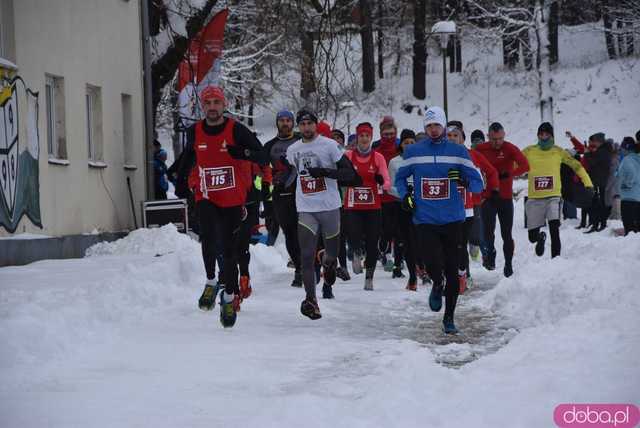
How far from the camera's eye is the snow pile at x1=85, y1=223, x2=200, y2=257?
63.5 ft

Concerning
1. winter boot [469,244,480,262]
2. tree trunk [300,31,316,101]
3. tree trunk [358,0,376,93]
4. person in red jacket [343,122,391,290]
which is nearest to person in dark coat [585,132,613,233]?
tree trunk [300,31,316,101]

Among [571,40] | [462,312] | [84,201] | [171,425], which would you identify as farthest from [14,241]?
[571,40]

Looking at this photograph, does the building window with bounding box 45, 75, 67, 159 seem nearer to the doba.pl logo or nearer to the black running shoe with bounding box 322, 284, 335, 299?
the black running shoe with bounding box 322, 284, 335, 299

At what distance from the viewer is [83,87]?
20.8 meters

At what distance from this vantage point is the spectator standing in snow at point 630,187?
20.5 meters

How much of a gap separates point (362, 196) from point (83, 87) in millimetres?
8181

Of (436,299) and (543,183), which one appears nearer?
(436,299)

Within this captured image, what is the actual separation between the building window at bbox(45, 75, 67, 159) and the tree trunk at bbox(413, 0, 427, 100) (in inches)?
1269

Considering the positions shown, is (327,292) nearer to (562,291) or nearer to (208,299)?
(208,299)

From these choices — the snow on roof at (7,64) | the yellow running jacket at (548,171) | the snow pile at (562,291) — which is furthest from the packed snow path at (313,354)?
the snow on roof at (7,64)

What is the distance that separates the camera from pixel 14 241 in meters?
16.2

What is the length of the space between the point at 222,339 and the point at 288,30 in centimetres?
1377

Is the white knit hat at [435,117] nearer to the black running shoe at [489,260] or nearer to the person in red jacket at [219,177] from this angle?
the person in red jacket at [219,177]

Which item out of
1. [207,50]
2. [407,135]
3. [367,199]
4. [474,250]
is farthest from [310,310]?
[207,50]
